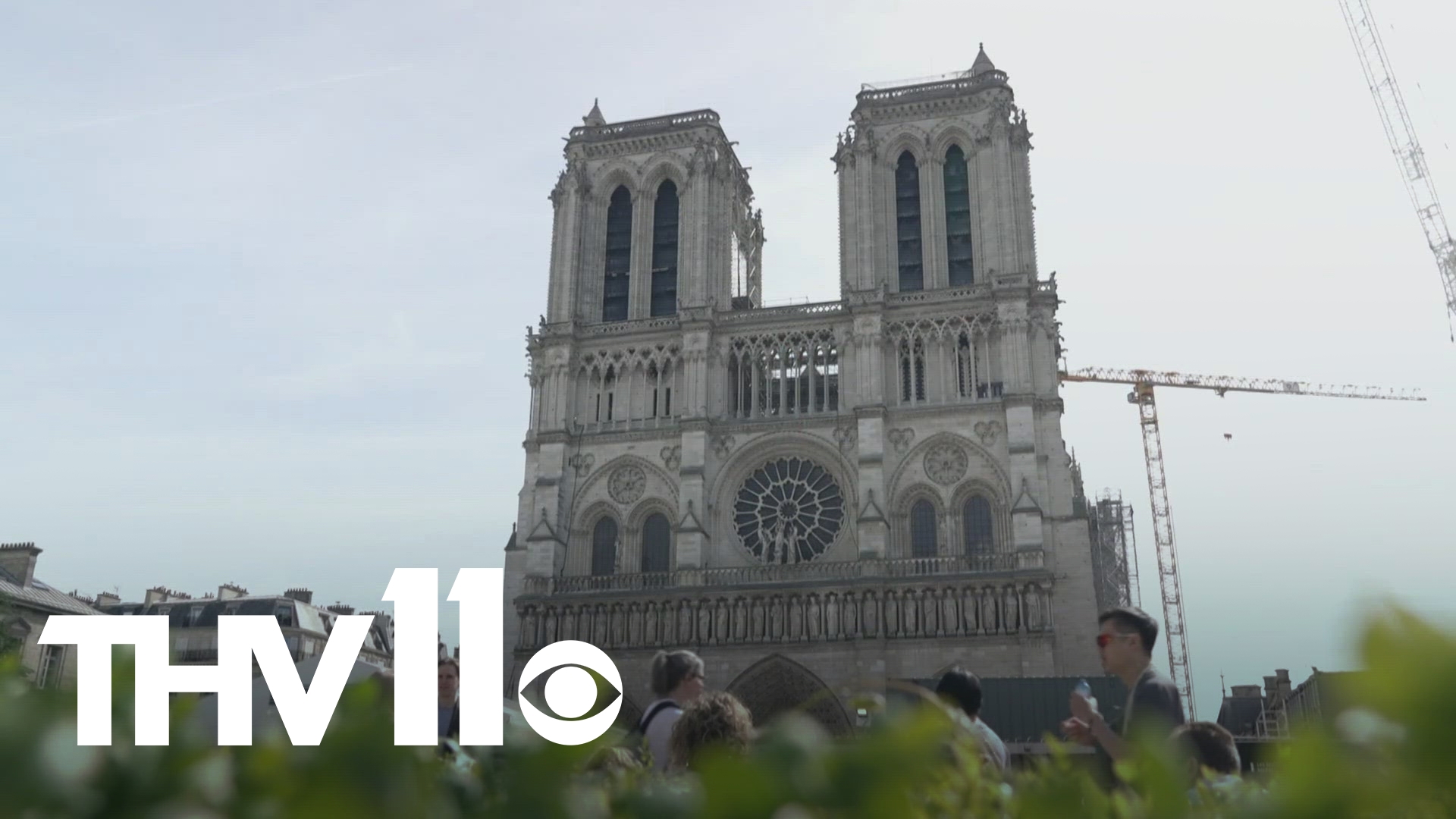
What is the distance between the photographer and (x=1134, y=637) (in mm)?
5320

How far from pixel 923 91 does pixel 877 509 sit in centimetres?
1467

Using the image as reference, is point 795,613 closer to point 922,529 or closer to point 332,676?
point 922,529

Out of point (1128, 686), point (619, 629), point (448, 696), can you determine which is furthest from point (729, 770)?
point (619, 629)

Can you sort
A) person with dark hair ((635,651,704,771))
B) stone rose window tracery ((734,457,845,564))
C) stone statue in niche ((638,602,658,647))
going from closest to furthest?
person with dark hair ((635,651,704,771)) → stone statue in niche ((638,602,658,647)) → stone rose window tracery ((734,457,845,564))

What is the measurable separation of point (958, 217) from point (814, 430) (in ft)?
28.3

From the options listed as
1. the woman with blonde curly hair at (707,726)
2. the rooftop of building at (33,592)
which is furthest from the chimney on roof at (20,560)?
the woman with blonde curly hair at (707,726)

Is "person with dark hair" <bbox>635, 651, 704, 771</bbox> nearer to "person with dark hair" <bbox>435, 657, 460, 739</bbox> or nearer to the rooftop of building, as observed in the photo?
"person with dark hair" <bbox>435, 657, 460, 739</bbox>

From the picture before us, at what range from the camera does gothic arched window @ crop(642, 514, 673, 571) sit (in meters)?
35.7

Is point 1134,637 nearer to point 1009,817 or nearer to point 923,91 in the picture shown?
point 1009,817

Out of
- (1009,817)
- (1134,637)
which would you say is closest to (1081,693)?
(1134,637)

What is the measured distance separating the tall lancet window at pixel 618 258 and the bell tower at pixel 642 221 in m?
0.03

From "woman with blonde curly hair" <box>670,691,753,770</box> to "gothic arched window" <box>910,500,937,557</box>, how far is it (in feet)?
95.4

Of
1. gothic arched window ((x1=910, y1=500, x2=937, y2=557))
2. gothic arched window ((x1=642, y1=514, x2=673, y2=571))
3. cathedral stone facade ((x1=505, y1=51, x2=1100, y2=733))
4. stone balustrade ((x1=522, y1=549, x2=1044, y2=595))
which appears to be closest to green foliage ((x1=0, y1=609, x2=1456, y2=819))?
cathedral stone facade ((x1=505, y1=51, x2=1100, y2=733))

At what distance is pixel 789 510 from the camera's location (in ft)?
117
